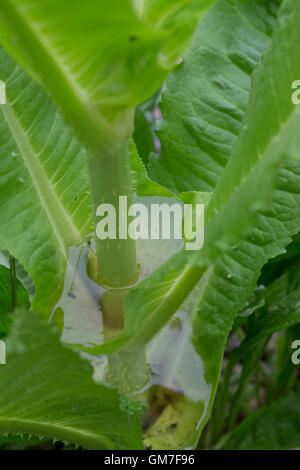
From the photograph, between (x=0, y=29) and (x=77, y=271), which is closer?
(x=0, y=29)

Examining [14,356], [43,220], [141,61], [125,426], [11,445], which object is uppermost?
[141,61]

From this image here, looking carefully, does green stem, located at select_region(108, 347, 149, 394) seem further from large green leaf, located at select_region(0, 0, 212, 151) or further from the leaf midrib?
large green leaf, located at select_region(0, 0, 212, 151)

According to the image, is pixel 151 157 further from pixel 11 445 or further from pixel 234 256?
pixel 11 445

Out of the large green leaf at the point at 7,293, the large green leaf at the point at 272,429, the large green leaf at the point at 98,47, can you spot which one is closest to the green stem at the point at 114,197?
the large green leaf at the point at 98,47

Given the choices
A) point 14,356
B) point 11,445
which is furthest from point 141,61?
point 11,445

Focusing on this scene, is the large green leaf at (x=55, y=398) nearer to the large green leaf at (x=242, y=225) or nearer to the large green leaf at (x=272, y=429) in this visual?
the large green leaf at (x=242, y=225)

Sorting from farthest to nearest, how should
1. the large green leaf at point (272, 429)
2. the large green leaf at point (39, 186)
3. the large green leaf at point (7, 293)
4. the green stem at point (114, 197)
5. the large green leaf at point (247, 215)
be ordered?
the large green leaf at point (272, 429) < the large green leaf at point (7, 293) < the large green leaf at point (39, 186) < the green stem at point (114, 197) < the large green leaf at point (247, 215)

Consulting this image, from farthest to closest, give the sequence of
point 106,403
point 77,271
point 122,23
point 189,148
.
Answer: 1. point 189,148
2. point 77,271
3. point 106,403
4. point 122,23
